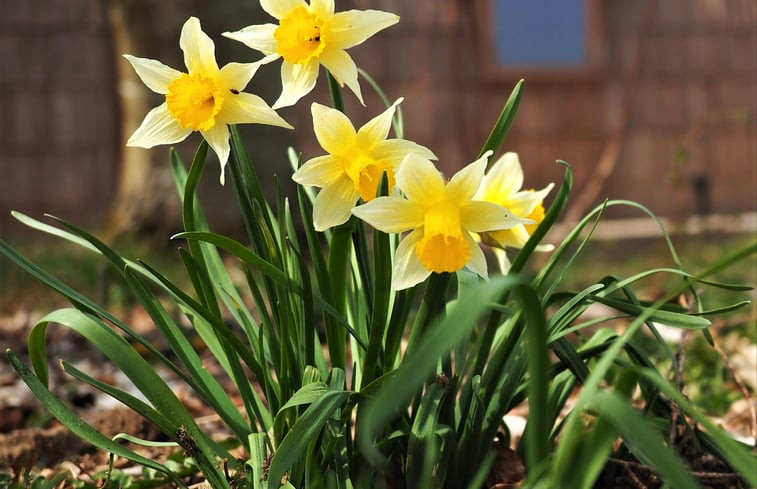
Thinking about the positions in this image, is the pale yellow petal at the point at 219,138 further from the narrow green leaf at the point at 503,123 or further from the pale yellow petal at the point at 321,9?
the narrow green leaf at the point at 503,123

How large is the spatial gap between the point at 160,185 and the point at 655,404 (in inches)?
134

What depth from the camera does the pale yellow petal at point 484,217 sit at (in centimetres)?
95

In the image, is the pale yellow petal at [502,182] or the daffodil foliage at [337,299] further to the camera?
the pale yellow petal at [502,182]

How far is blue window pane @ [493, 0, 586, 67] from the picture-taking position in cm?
664

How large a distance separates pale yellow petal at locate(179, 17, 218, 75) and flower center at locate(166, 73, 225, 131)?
0.01 meters

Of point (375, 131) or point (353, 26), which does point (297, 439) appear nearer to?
point (375, 131)

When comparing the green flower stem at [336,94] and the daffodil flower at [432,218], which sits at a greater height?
the green flower stem at [336,94]

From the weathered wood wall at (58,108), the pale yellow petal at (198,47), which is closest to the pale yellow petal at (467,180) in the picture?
the pale yellow petal at (198,47)

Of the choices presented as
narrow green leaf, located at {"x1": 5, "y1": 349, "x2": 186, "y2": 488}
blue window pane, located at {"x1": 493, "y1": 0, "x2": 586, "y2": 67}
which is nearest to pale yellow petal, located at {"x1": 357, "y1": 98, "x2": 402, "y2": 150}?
narrow green leaf, located at {"x1": 5, "y1": 349, "x2": 186, "y2": 488}

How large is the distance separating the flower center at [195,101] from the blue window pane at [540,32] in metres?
5.80

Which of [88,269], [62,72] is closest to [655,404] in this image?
[88,269]

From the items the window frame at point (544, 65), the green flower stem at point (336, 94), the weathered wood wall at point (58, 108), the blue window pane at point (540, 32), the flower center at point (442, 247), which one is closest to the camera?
the flower center at point (442, 247)

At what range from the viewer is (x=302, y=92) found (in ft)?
3.40

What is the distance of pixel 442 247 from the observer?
904mm
